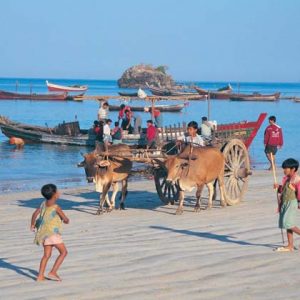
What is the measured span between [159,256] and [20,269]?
5.41 feet

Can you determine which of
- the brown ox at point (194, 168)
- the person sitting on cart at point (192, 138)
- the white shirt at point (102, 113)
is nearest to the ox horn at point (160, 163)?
the brown ox at point (194, 168)

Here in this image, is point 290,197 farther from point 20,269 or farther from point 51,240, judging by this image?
point 20,269

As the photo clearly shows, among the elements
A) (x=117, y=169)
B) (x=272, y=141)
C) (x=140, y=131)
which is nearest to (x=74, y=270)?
(x=117, y=169)

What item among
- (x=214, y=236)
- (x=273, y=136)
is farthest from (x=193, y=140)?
(x=273, y=136)

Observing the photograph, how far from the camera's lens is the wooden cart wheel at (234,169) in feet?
48.9

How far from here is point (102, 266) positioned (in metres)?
9.15

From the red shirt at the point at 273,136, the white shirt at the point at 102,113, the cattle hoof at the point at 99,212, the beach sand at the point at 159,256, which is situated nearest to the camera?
the beach sand at the point at 159,256

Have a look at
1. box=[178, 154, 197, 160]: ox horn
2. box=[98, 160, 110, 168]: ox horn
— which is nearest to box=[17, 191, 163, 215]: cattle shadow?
box=[98, 160, 110, 168]: ox horn

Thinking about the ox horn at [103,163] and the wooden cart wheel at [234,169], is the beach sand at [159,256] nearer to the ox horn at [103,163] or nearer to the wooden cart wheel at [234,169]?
the wooden cart wheel at [234,169]

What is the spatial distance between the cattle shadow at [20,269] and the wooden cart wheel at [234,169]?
20.3ft

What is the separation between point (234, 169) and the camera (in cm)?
1509

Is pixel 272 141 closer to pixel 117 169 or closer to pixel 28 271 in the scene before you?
pixel 117 169

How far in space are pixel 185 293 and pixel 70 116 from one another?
61.1 meters

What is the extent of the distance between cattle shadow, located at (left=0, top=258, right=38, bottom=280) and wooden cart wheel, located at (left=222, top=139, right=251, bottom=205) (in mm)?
6183
